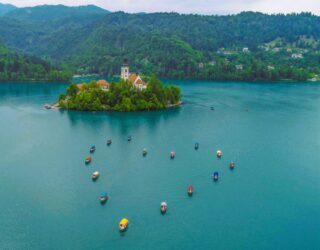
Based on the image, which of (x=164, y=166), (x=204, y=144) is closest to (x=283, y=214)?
(x=164, y=166)

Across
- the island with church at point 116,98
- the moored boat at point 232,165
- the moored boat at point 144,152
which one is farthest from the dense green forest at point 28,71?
the moored boat at point 232,165

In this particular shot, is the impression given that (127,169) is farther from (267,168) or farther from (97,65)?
(97,65)

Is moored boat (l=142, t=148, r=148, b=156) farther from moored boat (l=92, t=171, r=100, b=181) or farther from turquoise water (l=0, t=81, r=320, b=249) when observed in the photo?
moored boat (l=92, t=171, r=100, b=181)

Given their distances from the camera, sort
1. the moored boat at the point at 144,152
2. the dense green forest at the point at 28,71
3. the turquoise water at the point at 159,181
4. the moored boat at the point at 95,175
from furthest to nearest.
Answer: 1. the dense green forest at the point at 28,71
2. the moored boat at the point at 144,152
3. the moored boat at the point at 95,175
4. the turquoise water at the point at 159,181

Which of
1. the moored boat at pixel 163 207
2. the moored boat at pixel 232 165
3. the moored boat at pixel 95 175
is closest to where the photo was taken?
the moored boat at pixel 163 207

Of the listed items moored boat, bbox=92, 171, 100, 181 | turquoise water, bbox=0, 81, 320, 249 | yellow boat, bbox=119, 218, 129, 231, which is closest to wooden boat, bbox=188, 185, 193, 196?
turquoise water, bbox=0, 81, 320, 249

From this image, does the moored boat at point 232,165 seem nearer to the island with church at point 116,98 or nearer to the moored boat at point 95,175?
the moored boat at point 95,175
